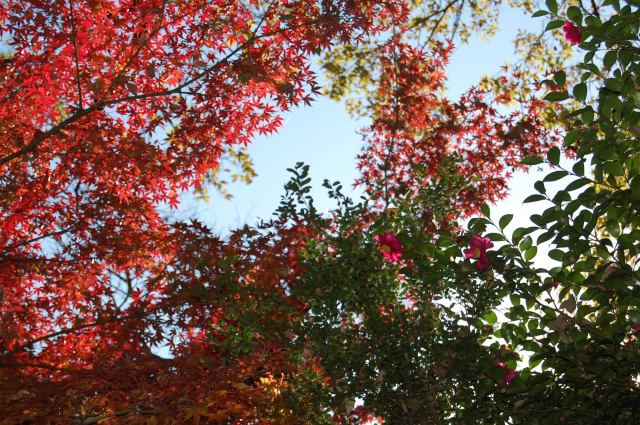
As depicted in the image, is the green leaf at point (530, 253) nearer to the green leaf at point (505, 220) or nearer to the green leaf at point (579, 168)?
the green leaf at point (505, 220)

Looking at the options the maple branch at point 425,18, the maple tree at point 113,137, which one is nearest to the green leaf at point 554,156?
the maple tree at point 113,137

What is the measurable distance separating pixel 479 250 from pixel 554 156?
2.23 feet

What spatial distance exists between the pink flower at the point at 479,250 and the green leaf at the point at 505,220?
0.67 ft

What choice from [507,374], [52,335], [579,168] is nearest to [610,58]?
[579,168]

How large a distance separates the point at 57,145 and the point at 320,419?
4778 millimetres

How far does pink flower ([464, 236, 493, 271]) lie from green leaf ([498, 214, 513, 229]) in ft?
0.67

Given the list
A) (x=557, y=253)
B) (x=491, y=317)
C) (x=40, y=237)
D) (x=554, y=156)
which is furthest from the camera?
(x=40, y=237)

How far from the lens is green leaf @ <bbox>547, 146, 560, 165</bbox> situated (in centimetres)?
293

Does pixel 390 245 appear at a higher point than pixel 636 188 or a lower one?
higher

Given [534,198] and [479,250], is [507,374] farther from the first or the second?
[534,198]

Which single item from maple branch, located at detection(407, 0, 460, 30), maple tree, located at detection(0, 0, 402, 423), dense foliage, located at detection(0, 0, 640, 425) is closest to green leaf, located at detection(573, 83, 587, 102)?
dense foliage, located at detection(0, 0, 640, 425)

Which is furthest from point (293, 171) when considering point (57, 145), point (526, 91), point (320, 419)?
point (526, 91)

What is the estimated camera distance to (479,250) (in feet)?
11.1

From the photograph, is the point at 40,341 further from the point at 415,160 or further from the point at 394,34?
the point at 394,34
